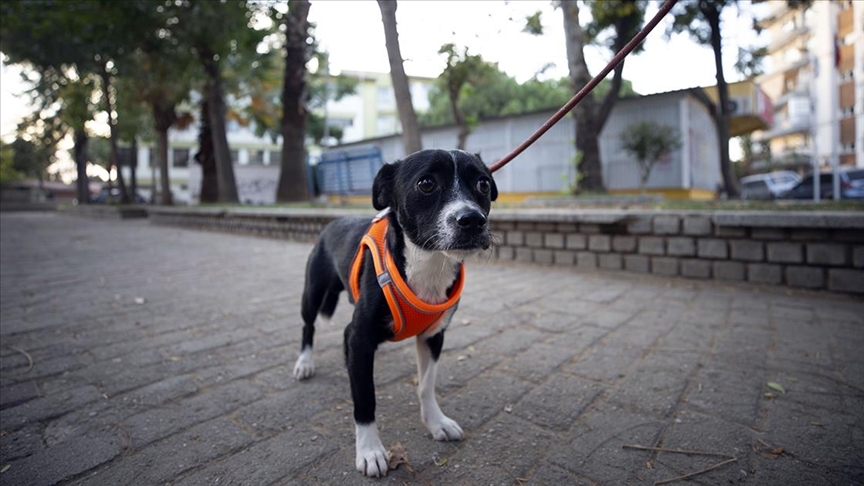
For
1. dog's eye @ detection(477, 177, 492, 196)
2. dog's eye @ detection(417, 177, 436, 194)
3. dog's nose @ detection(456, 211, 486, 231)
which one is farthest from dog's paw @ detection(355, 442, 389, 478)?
dog's eye @ detection(477, 177, 492, 196)

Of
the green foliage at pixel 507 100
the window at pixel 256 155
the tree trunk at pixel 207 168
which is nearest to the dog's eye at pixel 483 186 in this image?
the tree trunk at pixel 207 168

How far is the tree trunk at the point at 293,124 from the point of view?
1281cm

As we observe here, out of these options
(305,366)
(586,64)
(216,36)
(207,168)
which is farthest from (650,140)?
(207,168)

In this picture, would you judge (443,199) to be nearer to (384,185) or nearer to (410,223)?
(410,223)

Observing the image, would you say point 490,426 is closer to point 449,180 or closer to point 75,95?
point 449,180

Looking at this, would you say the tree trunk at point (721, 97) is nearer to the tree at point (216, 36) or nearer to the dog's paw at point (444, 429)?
the tree at point (216, 36)

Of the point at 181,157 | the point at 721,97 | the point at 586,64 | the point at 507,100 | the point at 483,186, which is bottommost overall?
the point at 483,186

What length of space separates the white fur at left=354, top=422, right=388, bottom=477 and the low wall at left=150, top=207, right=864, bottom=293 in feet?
15.6

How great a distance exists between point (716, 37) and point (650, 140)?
432 centimetres

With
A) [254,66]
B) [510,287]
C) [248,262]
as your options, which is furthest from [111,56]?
[510,287]

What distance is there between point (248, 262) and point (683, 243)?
258 inches

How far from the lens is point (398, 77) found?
6496 millimetres

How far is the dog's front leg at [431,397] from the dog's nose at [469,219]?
707 millimetres

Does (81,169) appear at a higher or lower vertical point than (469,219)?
higher
